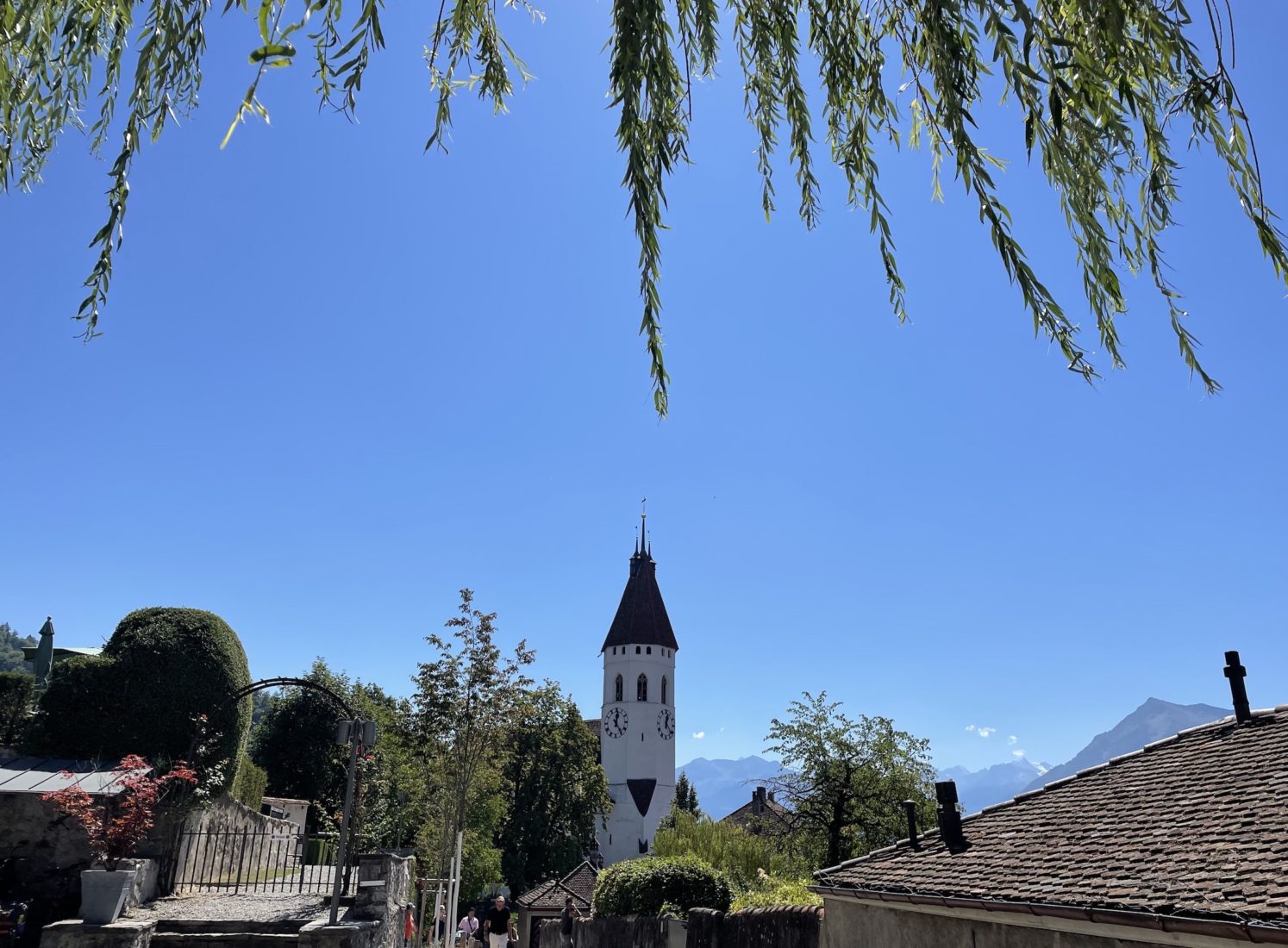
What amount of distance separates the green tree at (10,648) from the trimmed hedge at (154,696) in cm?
11307

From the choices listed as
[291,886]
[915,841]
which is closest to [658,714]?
[291,886]

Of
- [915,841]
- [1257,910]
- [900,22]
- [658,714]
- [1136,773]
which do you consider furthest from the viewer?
[658,714]

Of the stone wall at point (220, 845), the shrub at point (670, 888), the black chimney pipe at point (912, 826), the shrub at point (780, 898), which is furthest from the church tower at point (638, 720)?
the black chimney pipe at point (912, 826)

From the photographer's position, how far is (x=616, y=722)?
7200cm

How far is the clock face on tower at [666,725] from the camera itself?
234 ft

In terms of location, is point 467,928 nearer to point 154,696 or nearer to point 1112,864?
point 154,696

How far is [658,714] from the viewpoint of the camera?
234 feet

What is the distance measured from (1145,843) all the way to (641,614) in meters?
68.3

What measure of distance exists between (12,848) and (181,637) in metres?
3.78

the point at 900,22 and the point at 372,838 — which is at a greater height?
the point at 900,22

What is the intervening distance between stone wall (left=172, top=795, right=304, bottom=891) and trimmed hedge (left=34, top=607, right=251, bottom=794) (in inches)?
28.9

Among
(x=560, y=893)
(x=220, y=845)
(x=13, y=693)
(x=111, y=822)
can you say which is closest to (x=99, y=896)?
(x=111, y=822)

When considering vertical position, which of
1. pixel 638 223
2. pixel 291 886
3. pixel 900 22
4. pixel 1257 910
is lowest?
pixel 291 886

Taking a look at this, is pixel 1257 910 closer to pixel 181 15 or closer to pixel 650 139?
pixel 650 139
